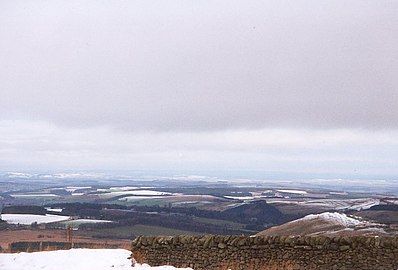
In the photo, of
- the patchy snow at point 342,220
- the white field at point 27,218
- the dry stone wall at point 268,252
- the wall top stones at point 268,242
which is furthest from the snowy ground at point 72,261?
the white field at point 27,218

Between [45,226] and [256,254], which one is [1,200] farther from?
[256,254]

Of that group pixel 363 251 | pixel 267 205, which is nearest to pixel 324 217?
pixel 363 251

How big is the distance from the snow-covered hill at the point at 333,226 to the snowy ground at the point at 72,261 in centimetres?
1500

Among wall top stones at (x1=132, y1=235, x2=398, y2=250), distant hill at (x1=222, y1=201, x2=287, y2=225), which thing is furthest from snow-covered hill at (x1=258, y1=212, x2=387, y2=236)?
distant hill at (x1=222, y1=201, x2=287, y2=225)

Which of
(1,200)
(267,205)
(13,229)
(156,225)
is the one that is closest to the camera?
(13,229)

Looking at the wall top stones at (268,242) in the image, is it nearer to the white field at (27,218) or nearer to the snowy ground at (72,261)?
the snowy ground at (72,261)

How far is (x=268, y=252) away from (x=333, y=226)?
15120 millimetres

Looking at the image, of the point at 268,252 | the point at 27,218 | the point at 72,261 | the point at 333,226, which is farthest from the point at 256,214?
the point at 72,261

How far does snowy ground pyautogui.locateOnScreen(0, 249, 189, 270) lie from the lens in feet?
60.3

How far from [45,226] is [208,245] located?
248ft

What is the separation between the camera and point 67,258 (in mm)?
19719

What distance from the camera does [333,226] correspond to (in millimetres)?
33031

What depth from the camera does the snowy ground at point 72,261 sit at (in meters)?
18.4

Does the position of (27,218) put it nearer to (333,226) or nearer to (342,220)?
(342,220)
